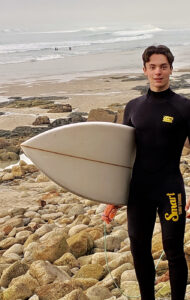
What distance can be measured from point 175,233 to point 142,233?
22 cm

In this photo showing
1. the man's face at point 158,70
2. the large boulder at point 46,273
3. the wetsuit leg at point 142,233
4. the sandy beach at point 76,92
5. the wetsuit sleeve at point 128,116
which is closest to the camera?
the man's face at point 158,70

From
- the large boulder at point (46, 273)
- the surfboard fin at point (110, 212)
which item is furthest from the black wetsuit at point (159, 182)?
the large boulder at point (46, 273)

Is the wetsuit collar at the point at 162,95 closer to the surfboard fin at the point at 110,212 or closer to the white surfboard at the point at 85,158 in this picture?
the white surfboard at the point at 85,158

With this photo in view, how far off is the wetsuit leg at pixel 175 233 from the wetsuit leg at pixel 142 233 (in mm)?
98

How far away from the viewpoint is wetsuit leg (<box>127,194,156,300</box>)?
2.76 metres

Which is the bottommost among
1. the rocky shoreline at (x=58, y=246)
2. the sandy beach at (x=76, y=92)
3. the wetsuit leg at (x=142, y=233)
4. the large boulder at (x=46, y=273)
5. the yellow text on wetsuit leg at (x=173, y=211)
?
the sandy beach at (x=76, y=92)

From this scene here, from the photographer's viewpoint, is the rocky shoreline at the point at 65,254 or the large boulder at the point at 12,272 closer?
the rocky shoreline at the point at 65,254

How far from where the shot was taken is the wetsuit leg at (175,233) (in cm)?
265

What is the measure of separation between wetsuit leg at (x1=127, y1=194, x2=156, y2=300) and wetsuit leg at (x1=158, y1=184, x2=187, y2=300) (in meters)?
0.10

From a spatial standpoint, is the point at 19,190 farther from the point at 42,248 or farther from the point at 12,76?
the point at 12,76

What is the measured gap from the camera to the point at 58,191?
23.4 feet

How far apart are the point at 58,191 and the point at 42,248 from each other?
284 centimetres

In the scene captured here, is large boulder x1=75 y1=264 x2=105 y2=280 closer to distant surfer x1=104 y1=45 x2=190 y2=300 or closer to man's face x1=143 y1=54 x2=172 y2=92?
distant surfer x1=104 y1=45 x2=190 y2=300

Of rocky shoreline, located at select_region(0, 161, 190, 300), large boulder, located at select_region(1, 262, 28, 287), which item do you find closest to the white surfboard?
rocky shoreline, located at select_region(0, 161, 190, 300)
